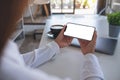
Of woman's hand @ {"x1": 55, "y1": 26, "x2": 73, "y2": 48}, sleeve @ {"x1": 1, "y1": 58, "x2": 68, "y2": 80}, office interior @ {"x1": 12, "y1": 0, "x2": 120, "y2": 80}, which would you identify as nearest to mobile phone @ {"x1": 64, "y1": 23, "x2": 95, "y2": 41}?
woman's hand @ {"x1": 55, "y1": 26, "x2": 73, "y2": 48}

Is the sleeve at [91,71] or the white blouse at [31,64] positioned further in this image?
the sleeve at [91,71]

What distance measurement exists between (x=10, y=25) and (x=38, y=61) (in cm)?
72

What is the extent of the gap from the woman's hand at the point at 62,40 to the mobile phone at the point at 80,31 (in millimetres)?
26

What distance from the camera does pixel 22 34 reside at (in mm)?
3559

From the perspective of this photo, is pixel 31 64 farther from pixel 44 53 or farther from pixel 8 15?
pixel 8 15

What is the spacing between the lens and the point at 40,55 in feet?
3.29

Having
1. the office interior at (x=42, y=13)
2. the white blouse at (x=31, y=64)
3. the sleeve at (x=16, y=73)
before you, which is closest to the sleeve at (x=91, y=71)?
the white blouse at (x=31, y=64)

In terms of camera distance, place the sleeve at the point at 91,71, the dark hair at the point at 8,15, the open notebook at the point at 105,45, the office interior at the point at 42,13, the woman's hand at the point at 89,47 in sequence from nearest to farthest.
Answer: the dark hair at the point at 8,15 → the sleeve at the point at 91,71 → the woman's hand at the point at 89,47 → the open notebook at the point at 105,45 → the office interior at the point at 42,13

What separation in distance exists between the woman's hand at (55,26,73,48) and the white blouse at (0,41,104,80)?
0.14ft

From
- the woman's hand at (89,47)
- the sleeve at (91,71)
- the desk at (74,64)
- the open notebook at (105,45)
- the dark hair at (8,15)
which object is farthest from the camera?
the open notebook at (105,45)

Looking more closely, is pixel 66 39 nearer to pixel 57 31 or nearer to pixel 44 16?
pixel 57 31

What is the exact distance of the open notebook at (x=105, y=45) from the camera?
1.10m

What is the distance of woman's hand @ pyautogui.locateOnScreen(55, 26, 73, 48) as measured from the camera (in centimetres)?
110

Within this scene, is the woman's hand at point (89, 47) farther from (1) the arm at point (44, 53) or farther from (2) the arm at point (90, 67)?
(1) the arm at point (44, 53)
